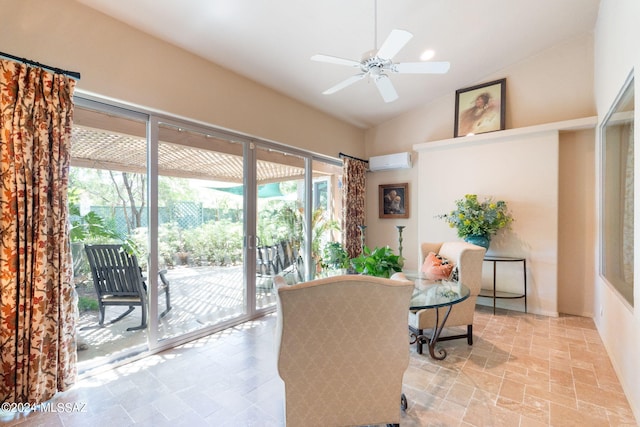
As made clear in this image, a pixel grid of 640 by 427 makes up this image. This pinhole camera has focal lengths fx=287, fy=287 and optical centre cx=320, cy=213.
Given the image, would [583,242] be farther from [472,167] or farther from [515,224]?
[472,167]

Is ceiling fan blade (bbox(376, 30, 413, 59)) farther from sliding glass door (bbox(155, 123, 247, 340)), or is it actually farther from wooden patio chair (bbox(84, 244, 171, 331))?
wooden patio chair (bbox(84, 244, 171, 331))

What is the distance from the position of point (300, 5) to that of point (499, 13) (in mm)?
2165

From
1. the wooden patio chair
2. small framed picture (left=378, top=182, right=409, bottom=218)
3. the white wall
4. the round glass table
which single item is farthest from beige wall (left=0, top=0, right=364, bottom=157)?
the white wall

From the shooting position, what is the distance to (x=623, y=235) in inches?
95.6

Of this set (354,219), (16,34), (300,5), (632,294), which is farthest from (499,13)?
(16,34)

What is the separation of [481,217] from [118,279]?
4.31 m

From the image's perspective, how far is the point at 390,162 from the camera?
5.23m

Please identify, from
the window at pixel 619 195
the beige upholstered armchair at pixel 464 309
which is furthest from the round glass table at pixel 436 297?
the window at pixel 619 195

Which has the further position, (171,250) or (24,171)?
(171,250)

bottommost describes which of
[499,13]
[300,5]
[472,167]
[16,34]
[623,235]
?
[623,235]

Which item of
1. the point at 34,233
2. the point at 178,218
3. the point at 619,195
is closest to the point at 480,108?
the point at 619,195

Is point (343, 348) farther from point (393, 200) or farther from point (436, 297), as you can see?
point (393, 200)

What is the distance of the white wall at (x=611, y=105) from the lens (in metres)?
1.93

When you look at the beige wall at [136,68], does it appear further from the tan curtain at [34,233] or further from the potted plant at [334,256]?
the potted plant at [334,256]
